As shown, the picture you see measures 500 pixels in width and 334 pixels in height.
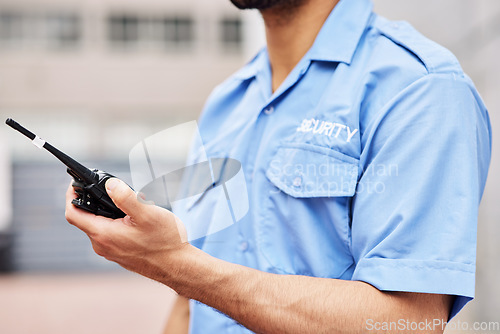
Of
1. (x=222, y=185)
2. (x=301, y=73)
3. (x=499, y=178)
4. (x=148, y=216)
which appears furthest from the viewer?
(x=499, y=178)

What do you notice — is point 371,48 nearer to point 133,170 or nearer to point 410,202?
point 410,202

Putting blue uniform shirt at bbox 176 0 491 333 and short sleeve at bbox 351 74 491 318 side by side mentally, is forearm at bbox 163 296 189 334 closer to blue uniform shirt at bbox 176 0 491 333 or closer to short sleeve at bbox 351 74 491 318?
blue uniform shirt at bbox 176 0 491 333

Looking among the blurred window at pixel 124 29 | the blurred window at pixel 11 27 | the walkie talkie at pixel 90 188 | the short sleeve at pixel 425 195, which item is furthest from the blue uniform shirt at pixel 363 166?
the blurred window at pixel 11 27

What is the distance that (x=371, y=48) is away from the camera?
1.32 meters

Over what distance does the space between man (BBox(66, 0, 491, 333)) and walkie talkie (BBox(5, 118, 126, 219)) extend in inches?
0.8

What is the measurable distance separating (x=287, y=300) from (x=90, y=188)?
0.46 m

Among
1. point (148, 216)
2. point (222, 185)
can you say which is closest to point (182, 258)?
point (148, 216)

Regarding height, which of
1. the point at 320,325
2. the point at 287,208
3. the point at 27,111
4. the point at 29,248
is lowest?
the point at 29,248

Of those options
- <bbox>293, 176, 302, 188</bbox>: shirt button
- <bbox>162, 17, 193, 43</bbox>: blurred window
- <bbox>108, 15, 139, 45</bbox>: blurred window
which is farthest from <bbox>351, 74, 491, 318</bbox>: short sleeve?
<bbox>108, 15, 139, 45</bbox>: blurred window

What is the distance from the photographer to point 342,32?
136cm

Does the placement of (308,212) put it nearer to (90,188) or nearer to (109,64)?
(90,188)

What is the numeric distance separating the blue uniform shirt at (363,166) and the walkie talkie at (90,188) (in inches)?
10.1

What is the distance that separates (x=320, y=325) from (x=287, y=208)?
32cm

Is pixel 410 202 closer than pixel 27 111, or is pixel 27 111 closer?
pixel 410 202
